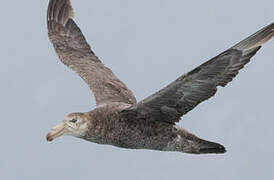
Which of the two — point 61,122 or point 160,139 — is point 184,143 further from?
point 61,122

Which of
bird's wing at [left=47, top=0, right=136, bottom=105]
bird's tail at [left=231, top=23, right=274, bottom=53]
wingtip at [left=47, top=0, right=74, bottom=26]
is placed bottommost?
bird's tail at [left=231, top=23, right=274, bottom=53]

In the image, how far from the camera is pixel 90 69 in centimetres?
1584

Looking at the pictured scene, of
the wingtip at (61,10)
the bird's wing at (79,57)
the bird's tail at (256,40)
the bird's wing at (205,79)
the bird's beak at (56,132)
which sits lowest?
the bird's beak at (56,132)

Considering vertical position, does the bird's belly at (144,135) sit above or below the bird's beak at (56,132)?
below

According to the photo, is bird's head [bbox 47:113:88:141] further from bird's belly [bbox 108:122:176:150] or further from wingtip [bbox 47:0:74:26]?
wingtip [bbox 47:0:74:26]

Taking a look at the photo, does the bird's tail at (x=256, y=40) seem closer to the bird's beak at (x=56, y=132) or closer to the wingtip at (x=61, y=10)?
the bird's beak at (x=56, y=132)

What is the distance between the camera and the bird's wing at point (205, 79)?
459 inches

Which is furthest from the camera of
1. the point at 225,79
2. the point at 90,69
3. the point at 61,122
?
the point at 90,69

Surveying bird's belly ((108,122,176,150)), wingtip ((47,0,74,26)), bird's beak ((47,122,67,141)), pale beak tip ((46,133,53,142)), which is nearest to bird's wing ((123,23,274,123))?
bird's belly ((108,122,176,150))

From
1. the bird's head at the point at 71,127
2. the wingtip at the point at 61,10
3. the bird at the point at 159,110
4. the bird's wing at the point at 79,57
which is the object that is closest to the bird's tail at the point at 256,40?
the bird at the point at 159,110

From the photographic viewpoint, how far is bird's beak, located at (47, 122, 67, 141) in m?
12.7

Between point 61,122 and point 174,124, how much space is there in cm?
201

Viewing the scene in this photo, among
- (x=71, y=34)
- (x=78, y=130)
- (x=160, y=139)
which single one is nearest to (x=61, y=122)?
(x=78, y=130)

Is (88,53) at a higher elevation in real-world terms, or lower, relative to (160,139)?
higher
